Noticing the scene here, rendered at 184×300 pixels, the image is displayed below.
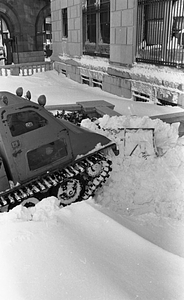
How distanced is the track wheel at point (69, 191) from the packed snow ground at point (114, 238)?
38 cm

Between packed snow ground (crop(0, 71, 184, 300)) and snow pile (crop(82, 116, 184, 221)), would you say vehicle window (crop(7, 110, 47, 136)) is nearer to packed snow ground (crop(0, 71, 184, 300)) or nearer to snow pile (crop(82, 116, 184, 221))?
packed snow ground (crop(0, 71, 184, 300))

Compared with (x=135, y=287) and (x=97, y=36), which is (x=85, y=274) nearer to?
(x=135, y=287)

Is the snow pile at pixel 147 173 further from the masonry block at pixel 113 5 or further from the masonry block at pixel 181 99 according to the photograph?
the masonry block at pixel 113 5

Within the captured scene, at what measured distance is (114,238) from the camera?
395cm

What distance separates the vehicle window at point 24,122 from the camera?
15.9ft

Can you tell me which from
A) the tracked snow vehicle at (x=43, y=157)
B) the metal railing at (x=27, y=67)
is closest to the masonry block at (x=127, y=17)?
the tracked snow vehicle at (x=43, y=157)

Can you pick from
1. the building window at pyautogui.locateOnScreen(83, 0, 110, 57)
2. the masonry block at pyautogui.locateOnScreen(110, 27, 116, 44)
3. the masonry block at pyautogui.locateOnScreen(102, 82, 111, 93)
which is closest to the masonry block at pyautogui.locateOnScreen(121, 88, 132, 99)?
the masonry block at pyautogui.locateOnScreen(102, 82, 111, 93)

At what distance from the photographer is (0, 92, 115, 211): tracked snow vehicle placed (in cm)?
479

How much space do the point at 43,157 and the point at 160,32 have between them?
6747 mm

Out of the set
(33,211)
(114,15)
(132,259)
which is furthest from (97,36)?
(132,259)

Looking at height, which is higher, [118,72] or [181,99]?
[118,72]

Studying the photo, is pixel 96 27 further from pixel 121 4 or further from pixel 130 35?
pixel 130 35

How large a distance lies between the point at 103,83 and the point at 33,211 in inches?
381

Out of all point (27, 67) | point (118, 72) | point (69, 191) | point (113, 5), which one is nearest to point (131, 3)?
point (113, 5)
